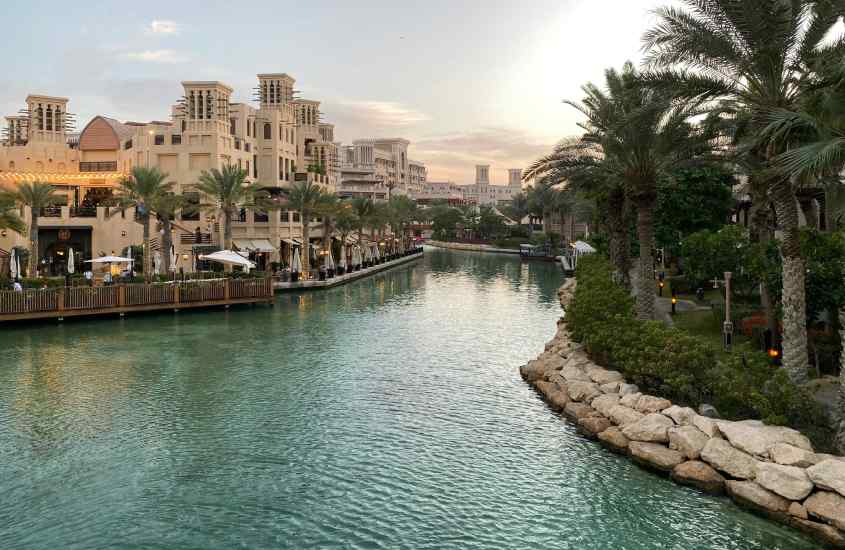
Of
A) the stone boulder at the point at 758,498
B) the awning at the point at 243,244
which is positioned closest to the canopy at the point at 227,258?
the awning at the point at 243,244

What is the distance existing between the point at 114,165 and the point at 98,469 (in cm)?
5434

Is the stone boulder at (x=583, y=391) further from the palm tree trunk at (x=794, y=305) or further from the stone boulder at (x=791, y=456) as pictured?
the stone boulder at (x=791, y=456)

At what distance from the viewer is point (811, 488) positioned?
42.5ft

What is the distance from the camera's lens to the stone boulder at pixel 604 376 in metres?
20.7

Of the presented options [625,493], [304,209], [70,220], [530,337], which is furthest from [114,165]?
Answer: [625,493]

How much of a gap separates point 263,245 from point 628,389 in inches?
1874

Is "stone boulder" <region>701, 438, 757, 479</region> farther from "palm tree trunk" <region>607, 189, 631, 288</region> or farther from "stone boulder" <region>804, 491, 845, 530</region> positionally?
"palm tree trunk" <region>607, 189, 631, 288</region>

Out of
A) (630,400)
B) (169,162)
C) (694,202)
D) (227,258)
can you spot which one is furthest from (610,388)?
(169,162)

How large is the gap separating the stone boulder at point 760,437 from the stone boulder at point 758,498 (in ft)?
2.65

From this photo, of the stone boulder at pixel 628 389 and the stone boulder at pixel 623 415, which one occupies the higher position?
the stone boulder at pixel 628 389

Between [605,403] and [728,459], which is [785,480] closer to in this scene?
[728,459]

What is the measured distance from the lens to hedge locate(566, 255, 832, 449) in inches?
610

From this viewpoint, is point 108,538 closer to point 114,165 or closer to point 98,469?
point 98,469

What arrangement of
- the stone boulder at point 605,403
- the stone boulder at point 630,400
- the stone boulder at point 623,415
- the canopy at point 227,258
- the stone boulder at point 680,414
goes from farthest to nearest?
the canopy at point 227,258, the stone boulder at point 605,403, the stone boulder at point 630,400, the stone boulder at point 623,415, the stone boulder at point 680,414
